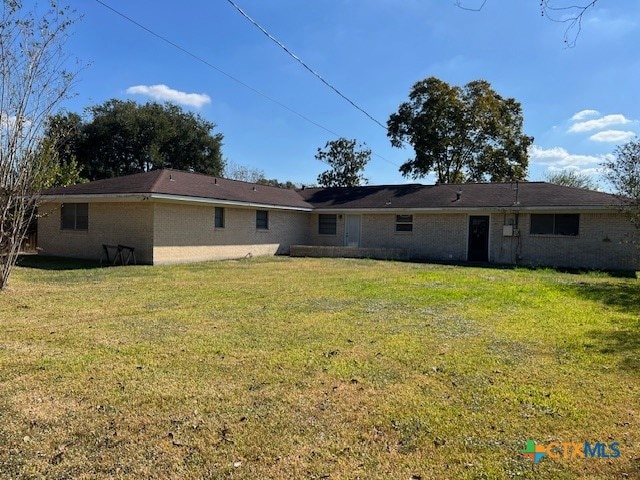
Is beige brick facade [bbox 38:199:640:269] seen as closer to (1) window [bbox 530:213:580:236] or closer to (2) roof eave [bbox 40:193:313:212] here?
(1) window [bbox 530:213:580:236]

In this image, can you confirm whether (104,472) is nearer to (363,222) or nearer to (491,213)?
(491,213)

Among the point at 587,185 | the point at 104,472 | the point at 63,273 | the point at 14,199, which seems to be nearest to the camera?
the point at 104,472

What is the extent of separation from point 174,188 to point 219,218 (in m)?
2.81

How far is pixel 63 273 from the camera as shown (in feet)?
42.2

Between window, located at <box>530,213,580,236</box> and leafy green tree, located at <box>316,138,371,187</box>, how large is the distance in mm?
26602

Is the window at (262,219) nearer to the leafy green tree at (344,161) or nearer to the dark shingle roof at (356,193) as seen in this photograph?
the dark shingle roof at (356,193)

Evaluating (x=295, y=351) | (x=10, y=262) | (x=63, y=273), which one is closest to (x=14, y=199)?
(x=10, y=262)

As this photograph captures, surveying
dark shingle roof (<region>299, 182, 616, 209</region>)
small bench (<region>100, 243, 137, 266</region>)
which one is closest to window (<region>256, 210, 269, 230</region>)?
dark shingle roof (<region>299, 182, 616, 209</region>)

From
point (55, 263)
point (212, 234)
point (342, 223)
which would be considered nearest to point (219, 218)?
point (212, 234)

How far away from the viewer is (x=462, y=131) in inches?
1299

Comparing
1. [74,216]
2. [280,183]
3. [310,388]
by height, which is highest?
[280,183]

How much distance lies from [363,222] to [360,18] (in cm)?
1413

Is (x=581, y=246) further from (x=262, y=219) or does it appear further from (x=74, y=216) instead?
(x=74, y=216)

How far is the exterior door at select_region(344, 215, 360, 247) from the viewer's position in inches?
939
